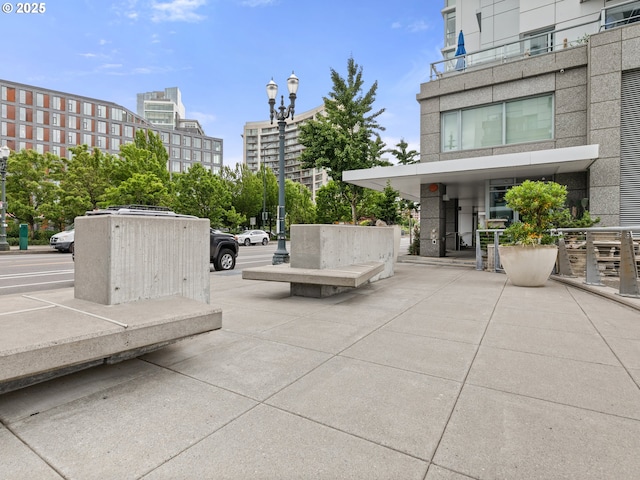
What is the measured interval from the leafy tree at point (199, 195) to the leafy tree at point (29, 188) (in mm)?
10846

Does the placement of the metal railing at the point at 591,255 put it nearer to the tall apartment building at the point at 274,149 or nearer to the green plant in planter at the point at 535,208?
the green plant in planter at the point at 535,208

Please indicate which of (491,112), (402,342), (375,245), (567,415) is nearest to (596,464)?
(567,415)

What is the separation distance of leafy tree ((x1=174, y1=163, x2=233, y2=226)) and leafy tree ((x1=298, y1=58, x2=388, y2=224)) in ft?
73.5

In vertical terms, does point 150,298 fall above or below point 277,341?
above

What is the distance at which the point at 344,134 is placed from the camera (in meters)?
18.2

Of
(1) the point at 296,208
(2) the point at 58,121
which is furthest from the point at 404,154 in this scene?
(2) the point at 58,121

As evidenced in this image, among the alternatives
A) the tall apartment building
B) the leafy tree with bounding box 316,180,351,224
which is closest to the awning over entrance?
the leafy tree with bounding box 316,180,351,224

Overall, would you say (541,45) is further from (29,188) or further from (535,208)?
(29,188)

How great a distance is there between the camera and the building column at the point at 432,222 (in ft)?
54.6

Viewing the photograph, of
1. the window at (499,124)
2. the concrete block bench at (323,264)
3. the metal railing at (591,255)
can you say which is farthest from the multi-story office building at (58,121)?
the metal railing at (591,255)

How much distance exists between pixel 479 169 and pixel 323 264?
884 cm

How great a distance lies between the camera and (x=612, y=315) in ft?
19.0

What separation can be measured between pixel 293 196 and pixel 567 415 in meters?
54.1

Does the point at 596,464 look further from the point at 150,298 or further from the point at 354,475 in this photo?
the point at 150,298
